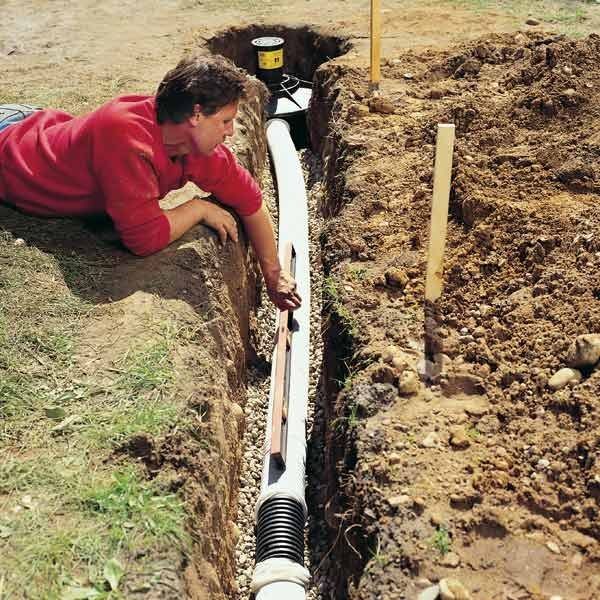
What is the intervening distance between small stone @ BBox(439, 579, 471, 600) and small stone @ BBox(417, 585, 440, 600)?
0.04 meters

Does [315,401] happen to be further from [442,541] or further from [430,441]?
[442,541]

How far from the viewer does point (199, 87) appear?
352 cm

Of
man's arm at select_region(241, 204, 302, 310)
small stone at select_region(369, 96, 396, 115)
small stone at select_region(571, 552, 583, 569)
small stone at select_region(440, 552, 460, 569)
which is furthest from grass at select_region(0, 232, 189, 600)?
small stone at select_region(369, 96, 396, 115)

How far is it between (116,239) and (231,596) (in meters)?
2.22

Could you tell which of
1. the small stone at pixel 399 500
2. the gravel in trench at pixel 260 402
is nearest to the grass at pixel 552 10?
the gravel in trench at pixel 260 402

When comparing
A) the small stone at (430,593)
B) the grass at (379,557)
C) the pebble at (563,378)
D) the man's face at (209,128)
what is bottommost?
the grass at (379,557)

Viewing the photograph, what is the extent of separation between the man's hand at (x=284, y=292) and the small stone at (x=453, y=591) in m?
2.32

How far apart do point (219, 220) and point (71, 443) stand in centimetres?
185

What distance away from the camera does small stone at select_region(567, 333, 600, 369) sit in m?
3.40

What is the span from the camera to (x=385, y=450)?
11.3ft

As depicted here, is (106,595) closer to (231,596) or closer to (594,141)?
(231,596)

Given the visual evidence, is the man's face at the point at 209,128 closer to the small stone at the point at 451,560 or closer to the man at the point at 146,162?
the man at the point at 146,162

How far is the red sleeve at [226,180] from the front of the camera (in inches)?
161

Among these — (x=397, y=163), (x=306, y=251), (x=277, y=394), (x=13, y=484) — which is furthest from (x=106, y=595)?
(x=397, y=163)
